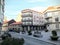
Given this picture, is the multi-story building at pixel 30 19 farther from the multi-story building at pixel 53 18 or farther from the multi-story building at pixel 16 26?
the multi-story building at pixel 53 18

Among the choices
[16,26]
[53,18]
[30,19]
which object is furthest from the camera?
[16,26]

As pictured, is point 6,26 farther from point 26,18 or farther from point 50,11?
point 50,11

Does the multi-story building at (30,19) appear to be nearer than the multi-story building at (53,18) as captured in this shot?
No

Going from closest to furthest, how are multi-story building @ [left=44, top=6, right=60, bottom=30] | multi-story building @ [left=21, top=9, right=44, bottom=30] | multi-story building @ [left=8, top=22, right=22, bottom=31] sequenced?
multi-story building @ [left=44, top=6, right=60, bottom=30]
multi-story building @ [left=21, top=9, right=44, bottom=30]
multi-story building @ [left=8, top=22, right=22, bottom=31]

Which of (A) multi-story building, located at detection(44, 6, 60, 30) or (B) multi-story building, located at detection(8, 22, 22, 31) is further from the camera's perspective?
(B) multi-story building, located at detection(8, 22, 22, 31)

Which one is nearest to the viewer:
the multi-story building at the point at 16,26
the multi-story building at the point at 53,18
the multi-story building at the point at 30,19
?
the multi-story building at the point at 53,18

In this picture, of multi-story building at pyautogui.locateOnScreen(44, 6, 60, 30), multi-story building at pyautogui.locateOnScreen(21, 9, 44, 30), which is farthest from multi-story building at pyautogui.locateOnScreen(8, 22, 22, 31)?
multi-story building at pyautogui.locateOnScreen(44, 6, 60, 30)

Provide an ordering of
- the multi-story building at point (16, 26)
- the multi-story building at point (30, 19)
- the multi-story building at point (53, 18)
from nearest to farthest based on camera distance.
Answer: the multi-story building at point (53, 18) → the multi-story building at point (30, 19) → the multi-story building at point (16, 26)

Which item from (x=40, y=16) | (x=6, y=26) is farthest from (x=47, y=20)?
(x=6, y=26)

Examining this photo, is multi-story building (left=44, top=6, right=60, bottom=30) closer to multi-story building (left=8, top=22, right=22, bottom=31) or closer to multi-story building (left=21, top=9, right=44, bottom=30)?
multi-story building (left=21, top=9, right=44, bottom=30)

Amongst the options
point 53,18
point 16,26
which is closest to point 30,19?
point 16,26

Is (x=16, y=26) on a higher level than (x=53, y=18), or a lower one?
lower

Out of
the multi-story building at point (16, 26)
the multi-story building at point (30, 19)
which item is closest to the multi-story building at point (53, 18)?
the multi-story building at point (30, 19)

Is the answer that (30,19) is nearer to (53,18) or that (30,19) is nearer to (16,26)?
(16,26)
